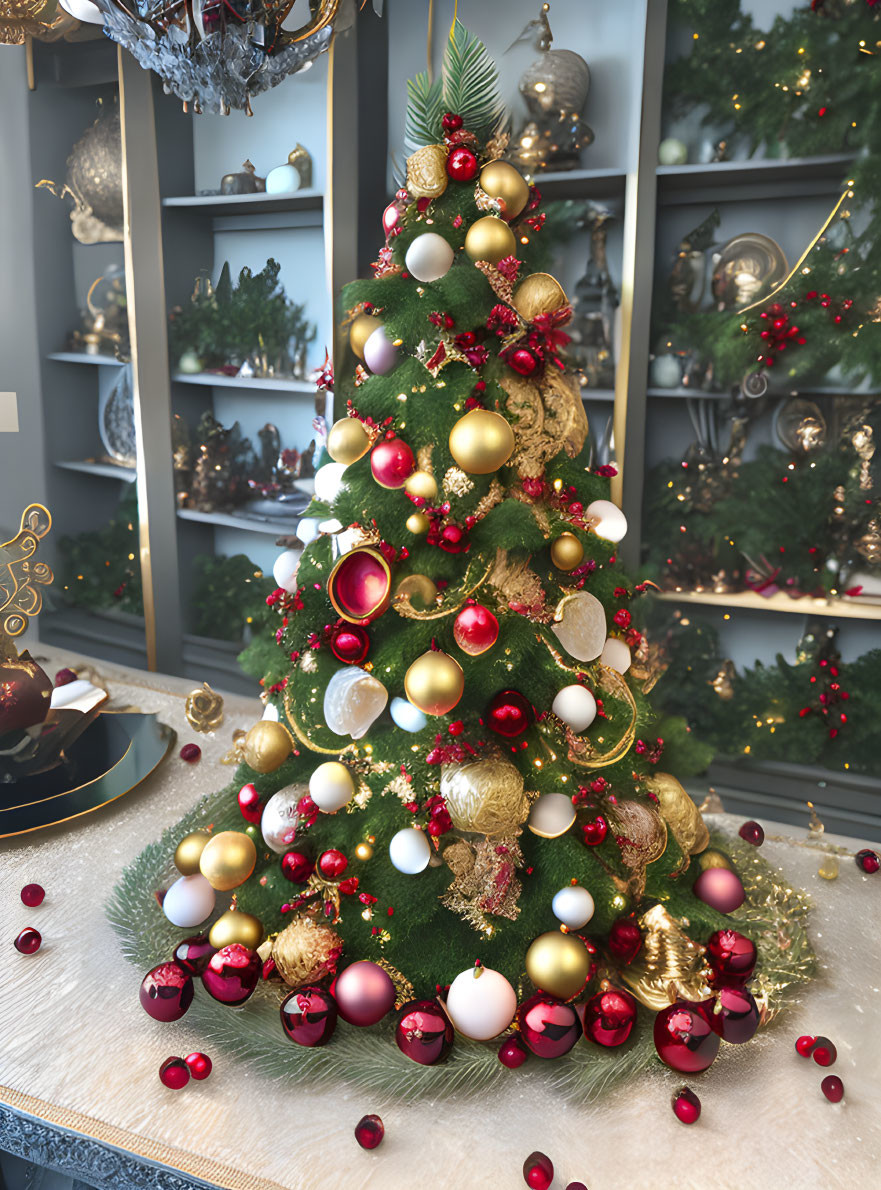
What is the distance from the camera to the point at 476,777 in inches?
38.4

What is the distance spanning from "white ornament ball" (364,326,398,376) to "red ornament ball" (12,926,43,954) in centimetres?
93

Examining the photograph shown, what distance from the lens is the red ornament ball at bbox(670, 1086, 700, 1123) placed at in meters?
0.93

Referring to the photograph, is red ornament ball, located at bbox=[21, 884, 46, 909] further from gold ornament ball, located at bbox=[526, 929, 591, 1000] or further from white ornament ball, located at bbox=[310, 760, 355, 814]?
gold ornament ball, located at bbox=[526, 929, 591, 1000]

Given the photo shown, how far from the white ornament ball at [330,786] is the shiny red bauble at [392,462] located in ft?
1.18

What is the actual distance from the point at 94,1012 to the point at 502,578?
2.53ft

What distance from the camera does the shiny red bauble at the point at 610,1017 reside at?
3.23 ft

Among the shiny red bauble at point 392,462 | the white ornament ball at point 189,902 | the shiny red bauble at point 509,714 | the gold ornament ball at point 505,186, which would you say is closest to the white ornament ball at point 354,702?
the shiny red bauble at point 509,714

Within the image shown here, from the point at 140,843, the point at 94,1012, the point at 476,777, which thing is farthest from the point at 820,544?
the point at 94,1012

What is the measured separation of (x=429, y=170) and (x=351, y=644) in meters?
0.60

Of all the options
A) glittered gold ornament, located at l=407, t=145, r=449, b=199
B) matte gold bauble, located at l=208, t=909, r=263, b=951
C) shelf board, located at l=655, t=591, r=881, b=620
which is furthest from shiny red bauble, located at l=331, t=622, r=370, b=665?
shelf board, located at l=655, t=591, r=881, b=620

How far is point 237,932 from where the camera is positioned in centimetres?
108

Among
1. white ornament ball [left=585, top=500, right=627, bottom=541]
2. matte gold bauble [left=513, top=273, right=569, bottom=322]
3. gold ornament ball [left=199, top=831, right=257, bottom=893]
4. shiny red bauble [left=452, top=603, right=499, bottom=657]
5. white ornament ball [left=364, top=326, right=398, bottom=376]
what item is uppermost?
matte gold bauble [left=513, top=273, right=569, bottom=322]

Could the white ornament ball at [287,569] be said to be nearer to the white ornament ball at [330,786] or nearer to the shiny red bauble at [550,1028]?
the white ornament ball at [330,786]

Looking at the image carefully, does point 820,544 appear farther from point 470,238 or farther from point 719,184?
point 470,238
